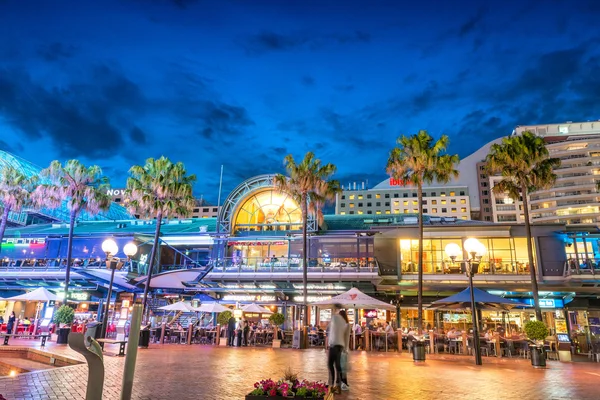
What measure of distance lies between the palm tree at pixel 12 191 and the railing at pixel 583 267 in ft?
127

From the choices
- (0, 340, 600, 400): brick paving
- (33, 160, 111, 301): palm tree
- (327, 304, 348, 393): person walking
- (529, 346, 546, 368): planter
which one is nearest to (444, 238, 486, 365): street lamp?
(0, 340, 600, 400): brick paving

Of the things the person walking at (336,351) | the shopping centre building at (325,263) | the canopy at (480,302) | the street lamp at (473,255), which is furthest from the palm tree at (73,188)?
the person walking at (336,351)

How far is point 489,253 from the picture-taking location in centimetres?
2978

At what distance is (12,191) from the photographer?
33.1m

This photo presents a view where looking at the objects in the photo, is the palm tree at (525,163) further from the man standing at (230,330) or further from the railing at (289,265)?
the man standing at (230,330)

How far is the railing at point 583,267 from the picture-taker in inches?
1037

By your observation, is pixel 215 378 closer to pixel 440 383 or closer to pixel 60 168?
pixel 440 383

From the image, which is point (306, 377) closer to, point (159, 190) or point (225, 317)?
point (225, 317)

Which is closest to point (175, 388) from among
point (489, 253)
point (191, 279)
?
point (191, 279)

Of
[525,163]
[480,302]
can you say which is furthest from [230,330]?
[525,163]

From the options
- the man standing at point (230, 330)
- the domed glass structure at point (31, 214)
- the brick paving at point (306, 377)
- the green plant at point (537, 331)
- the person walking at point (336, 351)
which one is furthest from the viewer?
the domed glass structure at point (31, 214)

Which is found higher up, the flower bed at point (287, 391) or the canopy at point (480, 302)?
the canopy at point (480, 302)

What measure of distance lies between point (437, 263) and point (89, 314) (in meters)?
27.6

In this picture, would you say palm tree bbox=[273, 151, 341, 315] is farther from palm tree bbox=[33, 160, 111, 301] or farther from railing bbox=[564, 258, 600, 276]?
railing bbox=[564, 258, 600, 276]
